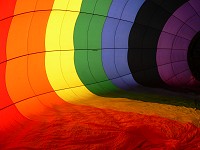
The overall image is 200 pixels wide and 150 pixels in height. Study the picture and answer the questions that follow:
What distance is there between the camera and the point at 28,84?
484 centimetres

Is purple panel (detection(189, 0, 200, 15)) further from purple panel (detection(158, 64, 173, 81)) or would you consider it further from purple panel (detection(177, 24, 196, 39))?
purple panel (detection(158, 64, 173, 81))

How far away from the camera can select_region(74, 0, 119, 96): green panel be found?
17.9 feet

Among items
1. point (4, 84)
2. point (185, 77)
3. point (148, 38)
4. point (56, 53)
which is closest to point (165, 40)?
point (148, 38)

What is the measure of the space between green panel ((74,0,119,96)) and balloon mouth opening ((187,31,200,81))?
1708mm

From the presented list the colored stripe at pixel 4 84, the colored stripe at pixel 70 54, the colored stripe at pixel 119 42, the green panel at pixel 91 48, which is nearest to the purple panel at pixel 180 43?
the colored stripe at pixel 119 42

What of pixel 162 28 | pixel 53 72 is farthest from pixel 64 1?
pixel 162 28

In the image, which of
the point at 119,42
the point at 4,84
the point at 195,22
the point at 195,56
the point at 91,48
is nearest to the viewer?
the point at 4,84

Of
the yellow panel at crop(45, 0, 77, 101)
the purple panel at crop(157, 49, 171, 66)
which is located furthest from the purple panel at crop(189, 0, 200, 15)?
the yellow panel at crop(45, 0, 77, 101)

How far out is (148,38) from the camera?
656cm

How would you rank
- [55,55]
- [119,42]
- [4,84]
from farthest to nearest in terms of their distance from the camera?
[119,42]
[55,55]
[4,84]

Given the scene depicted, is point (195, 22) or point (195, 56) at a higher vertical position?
point (195, 22)

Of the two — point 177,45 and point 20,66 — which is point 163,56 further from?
point 20,66

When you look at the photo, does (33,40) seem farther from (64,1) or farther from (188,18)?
(188,18)

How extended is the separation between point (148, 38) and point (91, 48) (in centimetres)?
140
